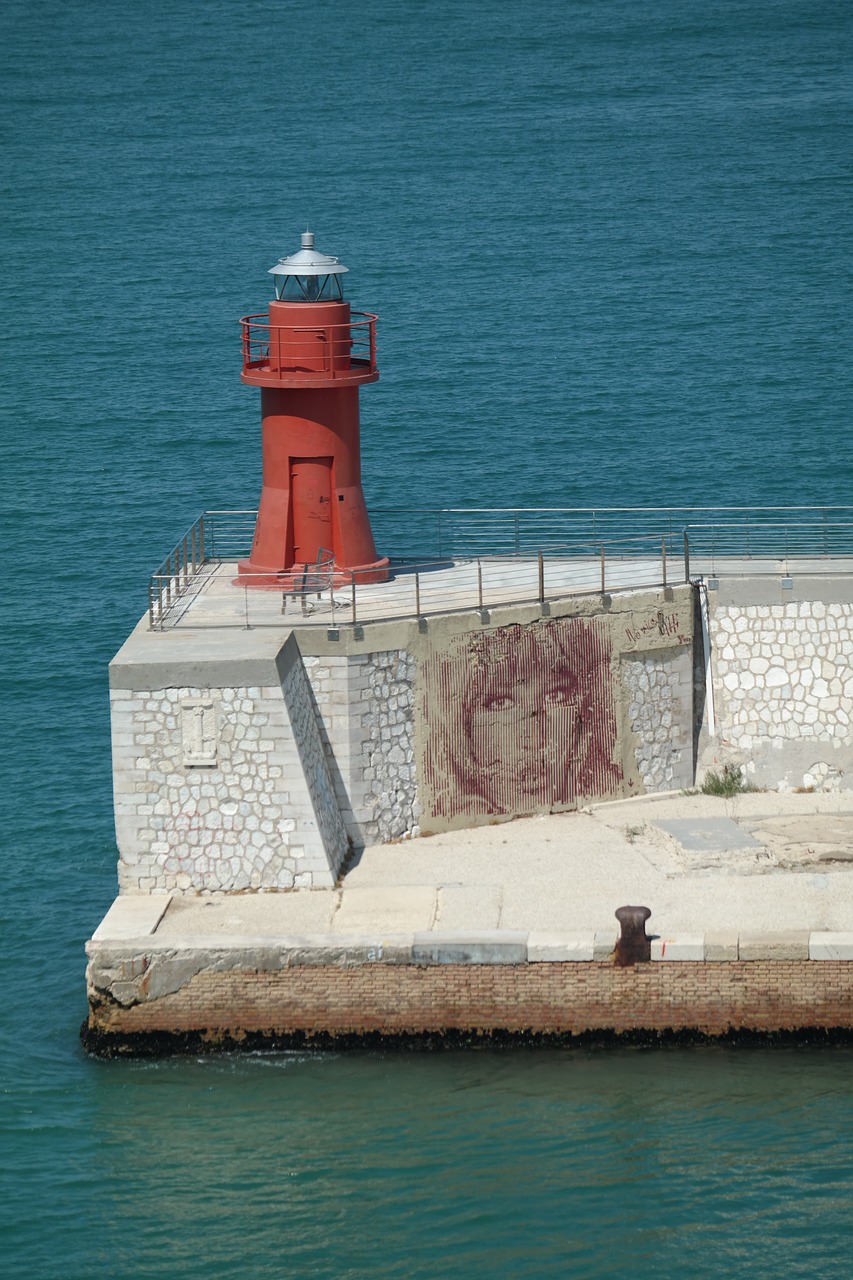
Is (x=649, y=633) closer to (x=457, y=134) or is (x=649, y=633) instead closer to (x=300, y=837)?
(x=300, y=837)

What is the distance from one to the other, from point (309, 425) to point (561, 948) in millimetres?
7071

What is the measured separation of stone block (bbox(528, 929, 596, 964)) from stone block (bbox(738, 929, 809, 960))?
1.43 m

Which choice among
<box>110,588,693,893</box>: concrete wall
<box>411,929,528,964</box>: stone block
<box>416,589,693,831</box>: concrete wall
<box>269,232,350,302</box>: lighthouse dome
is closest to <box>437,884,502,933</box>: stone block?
<box>411,929,528,964</box>: stone block

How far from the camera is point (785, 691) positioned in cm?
2434

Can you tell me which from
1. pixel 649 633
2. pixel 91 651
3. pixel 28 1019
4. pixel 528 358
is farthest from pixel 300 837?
pixel 528 358

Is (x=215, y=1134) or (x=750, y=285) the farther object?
(x=750, y=285)

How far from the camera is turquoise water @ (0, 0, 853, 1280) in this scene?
1777cm

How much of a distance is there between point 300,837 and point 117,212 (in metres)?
52.5

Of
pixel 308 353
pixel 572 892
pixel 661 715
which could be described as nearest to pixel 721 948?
pixel 572 892

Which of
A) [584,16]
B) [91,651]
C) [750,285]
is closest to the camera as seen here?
[91,651]

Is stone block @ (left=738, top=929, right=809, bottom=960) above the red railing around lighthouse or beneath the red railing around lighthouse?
beneath

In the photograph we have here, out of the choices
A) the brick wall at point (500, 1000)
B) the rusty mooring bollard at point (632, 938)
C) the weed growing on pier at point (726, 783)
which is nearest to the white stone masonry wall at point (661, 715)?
the weed growing on pier at point (726, 783)

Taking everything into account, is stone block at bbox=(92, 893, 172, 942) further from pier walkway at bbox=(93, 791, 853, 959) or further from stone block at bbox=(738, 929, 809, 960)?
stone block at bbox=(738, 929, 809, 960)

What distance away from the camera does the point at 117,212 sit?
70188 mm
